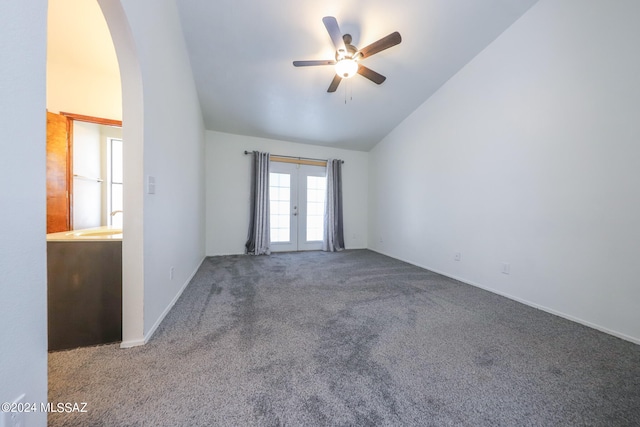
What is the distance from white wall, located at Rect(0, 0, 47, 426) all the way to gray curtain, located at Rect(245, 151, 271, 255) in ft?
11.8

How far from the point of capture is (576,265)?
6.41 feet

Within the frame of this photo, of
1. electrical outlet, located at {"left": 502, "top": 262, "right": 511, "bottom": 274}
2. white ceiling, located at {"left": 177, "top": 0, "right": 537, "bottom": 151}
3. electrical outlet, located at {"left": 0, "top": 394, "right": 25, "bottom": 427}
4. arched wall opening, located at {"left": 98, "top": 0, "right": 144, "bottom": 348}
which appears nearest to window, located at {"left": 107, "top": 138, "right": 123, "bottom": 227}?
arched wall opening, located at {"left": 98, "top": 0, "right": 144, "bottom": 348}

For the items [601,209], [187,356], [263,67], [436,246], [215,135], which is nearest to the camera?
[187,356]

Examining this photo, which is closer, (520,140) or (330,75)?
(520,140)

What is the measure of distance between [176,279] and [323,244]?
3.12 m

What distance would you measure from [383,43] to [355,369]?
109 inches

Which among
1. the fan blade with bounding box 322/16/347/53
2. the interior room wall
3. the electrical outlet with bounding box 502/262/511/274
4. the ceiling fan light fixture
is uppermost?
the fan blade with bounding box 322/16/347/53

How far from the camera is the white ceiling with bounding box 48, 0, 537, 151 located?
214cm

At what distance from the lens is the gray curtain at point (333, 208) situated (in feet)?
15.9

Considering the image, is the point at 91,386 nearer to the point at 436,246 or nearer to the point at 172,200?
the point at 172,200

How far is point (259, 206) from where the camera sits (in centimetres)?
433

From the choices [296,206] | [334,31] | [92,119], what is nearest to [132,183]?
[92,119]

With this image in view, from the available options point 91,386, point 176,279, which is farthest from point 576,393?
point 176,279

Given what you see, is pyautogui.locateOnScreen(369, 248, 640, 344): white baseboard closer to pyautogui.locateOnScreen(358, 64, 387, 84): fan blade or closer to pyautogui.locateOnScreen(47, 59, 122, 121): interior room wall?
pyautogui.locateOnScreen(358, 64, 387, 84): fan blade
